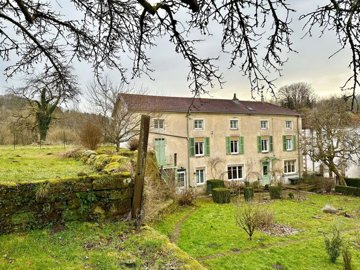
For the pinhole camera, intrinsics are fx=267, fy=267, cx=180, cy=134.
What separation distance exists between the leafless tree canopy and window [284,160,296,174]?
989 inches

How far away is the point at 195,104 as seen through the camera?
1691 cm

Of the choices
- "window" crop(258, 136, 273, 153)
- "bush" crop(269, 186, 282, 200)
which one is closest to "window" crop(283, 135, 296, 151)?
"window" crop(258, 136, 273, 153)

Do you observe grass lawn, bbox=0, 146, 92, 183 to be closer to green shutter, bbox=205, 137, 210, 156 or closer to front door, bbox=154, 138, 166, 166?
front door, bbox=154, 138, 166, 166

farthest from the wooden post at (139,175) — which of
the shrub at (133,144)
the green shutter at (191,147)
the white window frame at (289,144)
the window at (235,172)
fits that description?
the white window frame at (289,144)

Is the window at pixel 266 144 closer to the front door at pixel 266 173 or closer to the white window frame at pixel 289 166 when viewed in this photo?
the front door at pixel 266 173

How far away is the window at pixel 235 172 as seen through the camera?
2344cm

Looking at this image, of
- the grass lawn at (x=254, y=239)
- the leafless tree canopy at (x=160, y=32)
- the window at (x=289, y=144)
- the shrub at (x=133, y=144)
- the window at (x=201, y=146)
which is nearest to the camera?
the leafless tree canopy at (x=160, y=32)

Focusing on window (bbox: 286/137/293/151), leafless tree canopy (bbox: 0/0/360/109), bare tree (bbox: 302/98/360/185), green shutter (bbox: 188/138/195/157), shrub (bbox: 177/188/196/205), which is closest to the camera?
leafless tree canopy (bbox: 0/0/360/109)

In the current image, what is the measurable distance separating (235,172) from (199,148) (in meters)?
4.22

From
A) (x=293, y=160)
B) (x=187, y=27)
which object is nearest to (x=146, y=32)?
(x=187, y=27)

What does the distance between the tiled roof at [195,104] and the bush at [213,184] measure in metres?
5.72

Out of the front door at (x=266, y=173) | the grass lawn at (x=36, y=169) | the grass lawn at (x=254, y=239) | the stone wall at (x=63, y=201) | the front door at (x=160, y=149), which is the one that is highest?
the front door at (x=160, y=149)

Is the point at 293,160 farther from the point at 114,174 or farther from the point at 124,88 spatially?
the point at 114,174

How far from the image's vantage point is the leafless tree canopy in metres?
2.72
